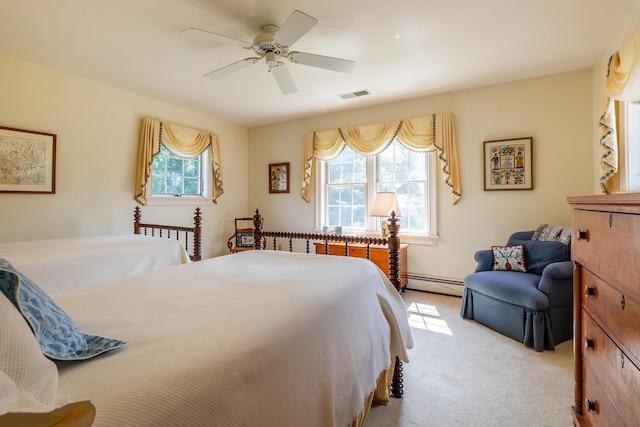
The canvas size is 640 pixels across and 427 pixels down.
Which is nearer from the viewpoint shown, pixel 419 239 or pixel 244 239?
pixel 419 239

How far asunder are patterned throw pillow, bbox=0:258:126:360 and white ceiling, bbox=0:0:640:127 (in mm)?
2099

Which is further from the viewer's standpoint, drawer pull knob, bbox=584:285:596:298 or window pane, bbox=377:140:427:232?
window pane, bbox=377:140:427:232

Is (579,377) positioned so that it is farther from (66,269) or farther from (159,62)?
(159,62)

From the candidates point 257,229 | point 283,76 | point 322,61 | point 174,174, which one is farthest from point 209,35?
point 174,174

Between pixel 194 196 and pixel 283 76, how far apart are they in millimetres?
2670

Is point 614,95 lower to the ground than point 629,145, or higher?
higher

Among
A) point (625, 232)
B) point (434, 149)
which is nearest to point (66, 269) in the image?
point (625, 232)

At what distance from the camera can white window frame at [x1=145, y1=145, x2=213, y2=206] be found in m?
3.93

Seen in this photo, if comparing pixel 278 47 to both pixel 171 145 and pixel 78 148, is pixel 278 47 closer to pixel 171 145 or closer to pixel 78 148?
pixel 171 145

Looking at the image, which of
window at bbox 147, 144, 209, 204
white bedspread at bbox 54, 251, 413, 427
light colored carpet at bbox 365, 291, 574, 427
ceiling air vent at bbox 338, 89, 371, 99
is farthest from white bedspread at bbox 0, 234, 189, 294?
ceiling air vent at bbox 338, 89, 371, 99

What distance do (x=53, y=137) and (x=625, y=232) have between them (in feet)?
14.3

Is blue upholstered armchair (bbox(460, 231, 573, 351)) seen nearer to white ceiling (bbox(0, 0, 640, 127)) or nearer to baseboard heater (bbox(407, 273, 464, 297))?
baseboard heater (bbox(407, 273, 464, 297))

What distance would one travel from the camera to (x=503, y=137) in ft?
11.3

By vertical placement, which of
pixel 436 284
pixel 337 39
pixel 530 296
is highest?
pixel 337 39
